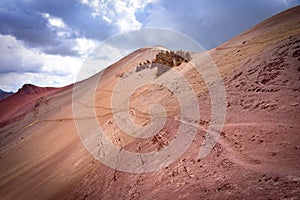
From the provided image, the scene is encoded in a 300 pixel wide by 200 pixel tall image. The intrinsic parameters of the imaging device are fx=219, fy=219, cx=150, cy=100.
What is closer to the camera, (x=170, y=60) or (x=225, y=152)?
(x=225, y=152)

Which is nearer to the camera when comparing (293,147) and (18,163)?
(293,147)

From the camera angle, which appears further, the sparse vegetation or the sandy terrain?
the sparse vegetation

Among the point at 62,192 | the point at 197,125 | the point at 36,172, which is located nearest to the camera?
the point at 197,125

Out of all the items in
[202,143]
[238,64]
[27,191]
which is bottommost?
[27,191]

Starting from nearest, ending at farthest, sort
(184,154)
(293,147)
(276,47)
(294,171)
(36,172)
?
(294,171), (293,147), (184,154), (276,47), (36,172)

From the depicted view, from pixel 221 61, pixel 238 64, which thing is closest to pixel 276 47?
pixel 238 64

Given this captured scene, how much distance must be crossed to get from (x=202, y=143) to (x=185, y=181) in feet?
4.90

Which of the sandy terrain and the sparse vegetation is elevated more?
the sparse vegetation

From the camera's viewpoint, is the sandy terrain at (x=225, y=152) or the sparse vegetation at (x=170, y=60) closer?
the sandy terrain at (x=225, y=152)

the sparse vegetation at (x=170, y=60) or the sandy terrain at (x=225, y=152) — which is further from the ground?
the sparse vegetation at (x=170, y=60)

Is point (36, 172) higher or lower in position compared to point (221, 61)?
lower

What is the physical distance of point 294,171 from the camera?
12.7 feet

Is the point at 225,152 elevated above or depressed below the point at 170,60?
below

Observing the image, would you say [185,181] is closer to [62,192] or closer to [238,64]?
[62,192]
